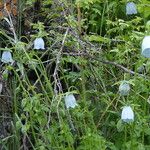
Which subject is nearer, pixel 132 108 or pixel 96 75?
pixel 132 108

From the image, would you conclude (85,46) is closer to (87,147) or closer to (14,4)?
(87,147)

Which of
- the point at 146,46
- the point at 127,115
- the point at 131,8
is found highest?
the point at 131,8

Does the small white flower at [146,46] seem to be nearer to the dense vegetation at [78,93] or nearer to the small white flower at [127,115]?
the dense vegetation at [78,93]

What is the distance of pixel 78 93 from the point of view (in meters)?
2.49

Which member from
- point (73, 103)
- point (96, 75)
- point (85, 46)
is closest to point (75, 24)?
point (85, 46)

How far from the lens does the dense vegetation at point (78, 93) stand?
2379mm

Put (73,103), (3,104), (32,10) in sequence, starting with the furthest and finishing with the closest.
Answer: (32,10), (3,104), (73,103)

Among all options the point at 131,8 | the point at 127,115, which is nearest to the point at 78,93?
the point at 127,115

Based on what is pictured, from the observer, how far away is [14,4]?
3.60 meters

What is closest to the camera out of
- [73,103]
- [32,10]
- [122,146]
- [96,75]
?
[73,103]

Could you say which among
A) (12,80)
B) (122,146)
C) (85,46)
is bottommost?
(122,146)

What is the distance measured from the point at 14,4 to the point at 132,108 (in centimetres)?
166

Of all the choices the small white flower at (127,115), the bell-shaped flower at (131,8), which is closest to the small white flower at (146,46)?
the small white flower at (127,115)

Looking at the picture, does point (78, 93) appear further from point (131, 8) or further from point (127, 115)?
point (131, 8)
